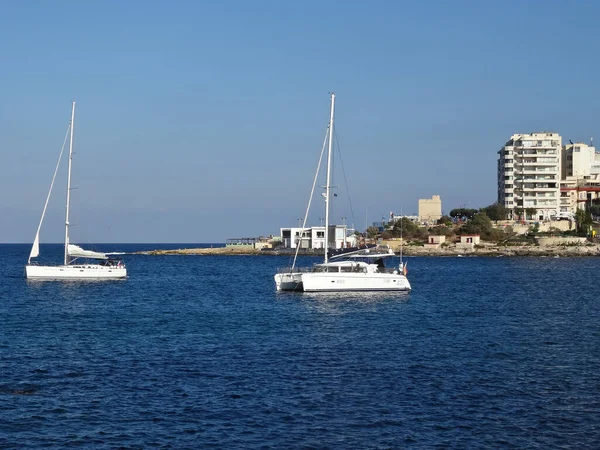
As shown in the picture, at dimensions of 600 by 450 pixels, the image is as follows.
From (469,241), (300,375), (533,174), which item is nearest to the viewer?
(300,375)

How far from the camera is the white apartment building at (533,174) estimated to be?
518 feet

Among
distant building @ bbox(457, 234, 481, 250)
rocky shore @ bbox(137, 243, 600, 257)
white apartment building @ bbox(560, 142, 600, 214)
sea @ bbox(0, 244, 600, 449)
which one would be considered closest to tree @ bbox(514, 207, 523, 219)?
white apartment building @ bbox(560, 142, 600, 214)

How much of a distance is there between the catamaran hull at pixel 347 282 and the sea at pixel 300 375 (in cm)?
251

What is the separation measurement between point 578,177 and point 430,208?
3814 centimetres

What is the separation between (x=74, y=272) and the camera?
→ 7125cm

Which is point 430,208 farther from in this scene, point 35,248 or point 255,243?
point 35,248

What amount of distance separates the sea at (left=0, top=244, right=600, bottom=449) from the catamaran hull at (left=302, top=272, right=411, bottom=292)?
2.51 metres

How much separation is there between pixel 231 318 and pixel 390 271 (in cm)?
2006

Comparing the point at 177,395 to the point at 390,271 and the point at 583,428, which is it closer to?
the point at 583,428

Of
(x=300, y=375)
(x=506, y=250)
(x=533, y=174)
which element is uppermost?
(x=533, y=174)

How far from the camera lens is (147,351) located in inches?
1281

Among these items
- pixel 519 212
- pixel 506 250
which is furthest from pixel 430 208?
pixel 506 250

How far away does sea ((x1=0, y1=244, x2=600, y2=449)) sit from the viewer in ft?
66.9

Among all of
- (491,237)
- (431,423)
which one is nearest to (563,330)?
(431,423)
